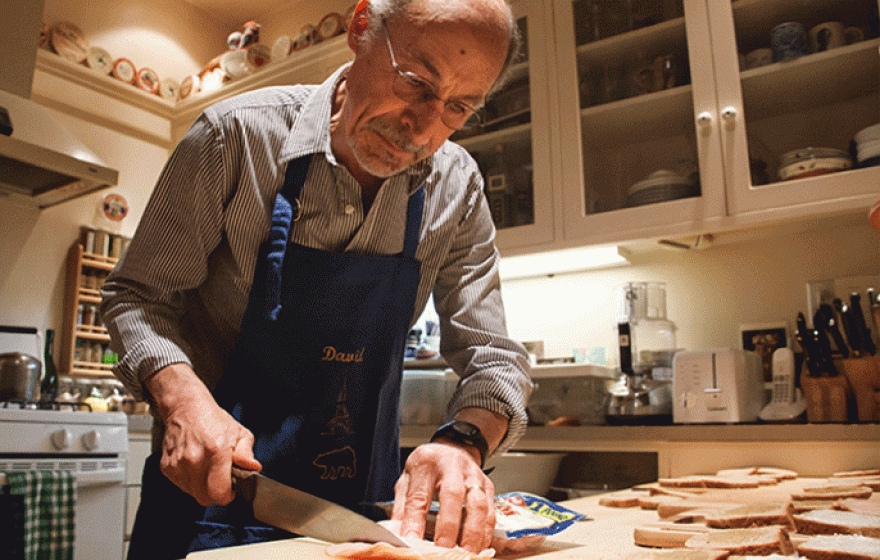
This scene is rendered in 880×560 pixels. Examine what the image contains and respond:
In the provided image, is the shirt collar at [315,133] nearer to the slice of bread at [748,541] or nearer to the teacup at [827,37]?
the slice of bread at [748,541]

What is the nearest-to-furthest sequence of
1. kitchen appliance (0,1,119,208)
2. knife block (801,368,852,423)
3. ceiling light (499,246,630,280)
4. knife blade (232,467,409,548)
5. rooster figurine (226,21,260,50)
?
knife blade (232,467,409,548) < knife block (801,368,852,423) < ceiling light (499,246,630,280) < kitchen appliance (0,1,119,208) < rooster figurine (226,21,260,50)

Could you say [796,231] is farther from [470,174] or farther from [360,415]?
[360,415]

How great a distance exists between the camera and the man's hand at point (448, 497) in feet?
2.20

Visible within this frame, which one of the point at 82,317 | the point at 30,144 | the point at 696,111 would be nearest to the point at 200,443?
the point at 696,111

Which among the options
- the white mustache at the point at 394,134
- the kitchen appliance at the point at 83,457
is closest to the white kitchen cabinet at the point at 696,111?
the white mustache at the point at 394,134

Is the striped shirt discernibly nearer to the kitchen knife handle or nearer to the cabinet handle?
the kitchen knife handle

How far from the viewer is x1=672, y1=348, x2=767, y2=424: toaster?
5.91 ft

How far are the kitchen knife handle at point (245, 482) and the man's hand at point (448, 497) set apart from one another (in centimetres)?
15

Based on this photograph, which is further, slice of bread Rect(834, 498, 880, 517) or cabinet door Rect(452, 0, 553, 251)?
cabinet door Rect(452, 0, 553, 251)

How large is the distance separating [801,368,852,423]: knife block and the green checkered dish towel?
201 centimetres

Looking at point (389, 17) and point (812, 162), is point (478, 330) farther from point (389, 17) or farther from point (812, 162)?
point (812, 162)

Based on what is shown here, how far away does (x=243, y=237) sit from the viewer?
0.90 m

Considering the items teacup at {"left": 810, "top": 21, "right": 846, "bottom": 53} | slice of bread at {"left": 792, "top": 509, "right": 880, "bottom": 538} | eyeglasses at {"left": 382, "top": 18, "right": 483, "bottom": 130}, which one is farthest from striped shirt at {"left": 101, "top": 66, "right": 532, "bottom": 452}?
teacup at {"left": 810, "top": 21, "right": 846, "bottom": 53}

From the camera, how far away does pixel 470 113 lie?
938 millimetres
